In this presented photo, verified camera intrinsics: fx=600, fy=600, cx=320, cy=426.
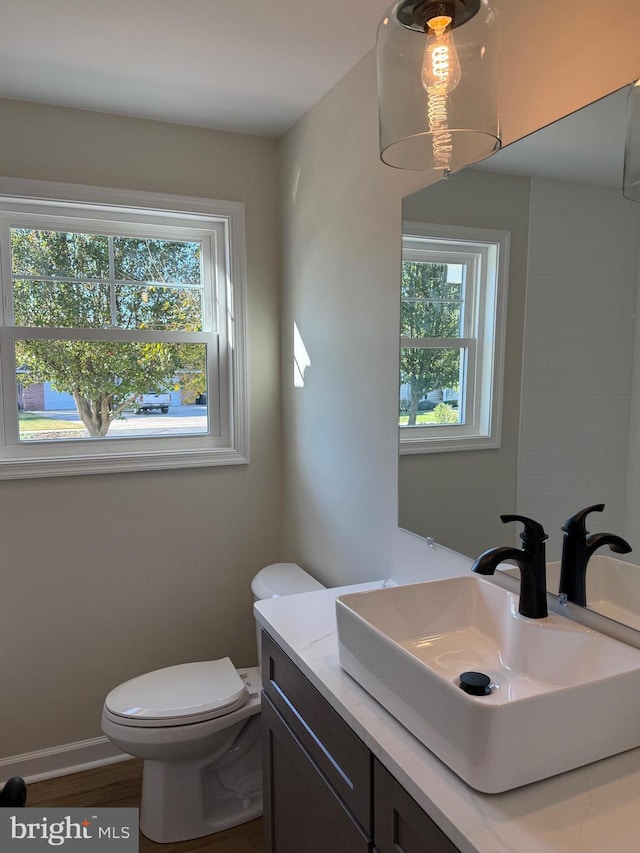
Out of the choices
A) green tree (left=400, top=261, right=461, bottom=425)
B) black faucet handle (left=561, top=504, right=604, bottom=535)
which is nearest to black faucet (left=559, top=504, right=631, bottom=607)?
black faucet handle (left=561, top=504, right=604, bottom=535)

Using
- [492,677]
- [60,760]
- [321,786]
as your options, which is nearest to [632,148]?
[492,677]

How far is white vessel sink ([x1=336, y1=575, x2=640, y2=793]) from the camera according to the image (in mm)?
875

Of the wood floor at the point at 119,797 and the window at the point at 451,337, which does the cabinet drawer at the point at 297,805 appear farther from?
the window at the point at 451,337

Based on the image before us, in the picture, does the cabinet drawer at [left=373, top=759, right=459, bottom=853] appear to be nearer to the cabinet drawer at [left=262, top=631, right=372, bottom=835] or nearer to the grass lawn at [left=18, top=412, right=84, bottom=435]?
the cabinet drawer at [left=262, top=631, right=372, bottom=835]

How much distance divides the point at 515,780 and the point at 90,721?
6.96 ft

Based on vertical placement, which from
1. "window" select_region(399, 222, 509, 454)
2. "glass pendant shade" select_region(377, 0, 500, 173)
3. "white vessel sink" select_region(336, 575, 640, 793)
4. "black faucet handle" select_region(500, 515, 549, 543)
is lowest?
"white vessel sink" select_region(336, 575, 640, 793)

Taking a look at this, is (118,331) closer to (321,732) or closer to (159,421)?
(159,421)

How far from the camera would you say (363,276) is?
197 centimetres

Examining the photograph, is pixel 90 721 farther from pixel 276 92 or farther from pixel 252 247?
pixel 276 92

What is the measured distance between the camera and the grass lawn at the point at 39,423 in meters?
2.38

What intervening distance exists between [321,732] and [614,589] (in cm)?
67

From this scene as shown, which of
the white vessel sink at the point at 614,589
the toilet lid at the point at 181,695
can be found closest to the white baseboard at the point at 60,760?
the toilet lid at the point at 181,695

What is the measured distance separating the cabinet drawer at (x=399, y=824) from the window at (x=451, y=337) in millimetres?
778

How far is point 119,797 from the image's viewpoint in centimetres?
226
